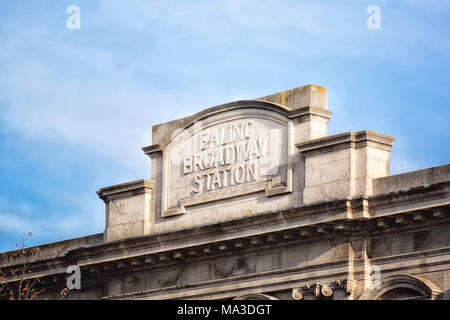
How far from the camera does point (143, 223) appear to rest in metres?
55.3

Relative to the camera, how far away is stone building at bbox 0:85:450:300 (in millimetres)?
47750

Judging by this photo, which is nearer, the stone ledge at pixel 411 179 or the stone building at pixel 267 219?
the stone ledge at pixel 411 179

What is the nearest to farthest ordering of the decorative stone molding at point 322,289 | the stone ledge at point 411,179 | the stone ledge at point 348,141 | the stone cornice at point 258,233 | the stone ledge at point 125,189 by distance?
the stone ledge at point 411,179 < the stone cornice at point 258,233 < the decorative stone molding at point 322,289 < the stone ledge at point 348,141 < the stone ledge at point 125,189

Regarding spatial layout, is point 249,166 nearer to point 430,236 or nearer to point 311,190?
point 311,190

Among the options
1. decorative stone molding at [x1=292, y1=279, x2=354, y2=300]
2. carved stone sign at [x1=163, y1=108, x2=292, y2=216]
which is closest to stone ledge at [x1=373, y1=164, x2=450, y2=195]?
decorative stone molding at [x1=292, y1=279, x2=354, y2=300]

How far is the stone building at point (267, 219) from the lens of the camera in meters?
47.8

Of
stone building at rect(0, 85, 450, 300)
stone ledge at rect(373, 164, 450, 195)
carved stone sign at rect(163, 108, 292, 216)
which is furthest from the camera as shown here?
carved stone sign at rect(163, 108, 292, 216)

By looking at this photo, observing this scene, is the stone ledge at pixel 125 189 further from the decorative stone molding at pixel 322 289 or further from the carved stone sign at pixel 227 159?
the decorative stone molding at pixel 322 289

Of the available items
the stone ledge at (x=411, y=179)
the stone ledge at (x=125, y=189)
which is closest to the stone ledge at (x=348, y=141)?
the stone ledge at (x=411, y=179)

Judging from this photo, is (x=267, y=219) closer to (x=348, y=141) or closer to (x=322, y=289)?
(x=322, y=289)

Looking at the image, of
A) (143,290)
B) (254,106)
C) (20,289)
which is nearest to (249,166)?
(254,106)

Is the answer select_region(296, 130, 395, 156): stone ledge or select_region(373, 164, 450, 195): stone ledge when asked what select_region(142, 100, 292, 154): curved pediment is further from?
select_region(373, 164, 450, 195): stone ledge

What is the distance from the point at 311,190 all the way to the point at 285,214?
119 centimetres
